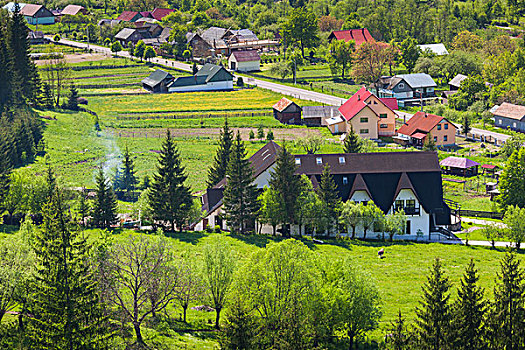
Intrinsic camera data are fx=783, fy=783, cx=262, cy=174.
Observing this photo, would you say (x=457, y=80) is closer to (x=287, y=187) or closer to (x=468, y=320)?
(x=287, y=187)

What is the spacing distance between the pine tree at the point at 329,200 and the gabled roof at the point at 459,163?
27172mm

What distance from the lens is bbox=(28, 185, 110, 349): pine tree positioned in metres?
39.3

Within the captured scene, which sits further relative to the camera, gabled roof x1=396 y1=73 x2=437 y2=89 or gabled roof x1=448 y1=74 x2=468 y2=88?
gabled roof x1=448 y1=74 x2=468 y2=88

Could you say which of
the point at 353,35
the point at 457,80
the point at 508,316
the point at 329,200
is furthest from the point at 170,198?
the point at 353,35

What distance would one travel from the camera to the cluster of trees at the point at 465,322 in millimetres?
41844

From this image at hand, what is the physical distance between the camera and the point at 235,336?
41500 millimetres

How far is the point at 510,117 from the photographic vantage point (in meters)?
117

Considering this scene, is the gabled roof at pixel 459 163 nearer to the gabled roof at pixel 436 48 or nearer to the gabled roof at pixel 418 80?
the gabled roof at pixel 418 80

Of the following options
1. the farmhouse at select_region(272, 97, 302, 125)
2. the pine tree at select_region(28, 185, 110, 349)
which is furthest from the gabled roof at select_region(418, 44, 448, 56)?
the pine tree at select_region(28, 185, 110, 349)

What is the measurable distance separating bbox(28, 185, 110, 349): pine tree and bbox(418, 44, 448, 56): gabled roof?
133m

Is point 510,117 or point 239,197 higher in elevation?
point 510,117

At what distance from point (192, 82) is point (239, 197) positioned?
75.9 meters

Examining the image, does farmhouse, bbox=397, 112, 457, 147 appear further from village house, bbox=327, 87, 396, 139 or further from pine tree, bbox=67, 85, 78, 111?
pine tree, bbox=67, 85, 78, 111

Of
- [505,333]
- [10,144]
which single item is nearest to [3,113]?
[10,144]
